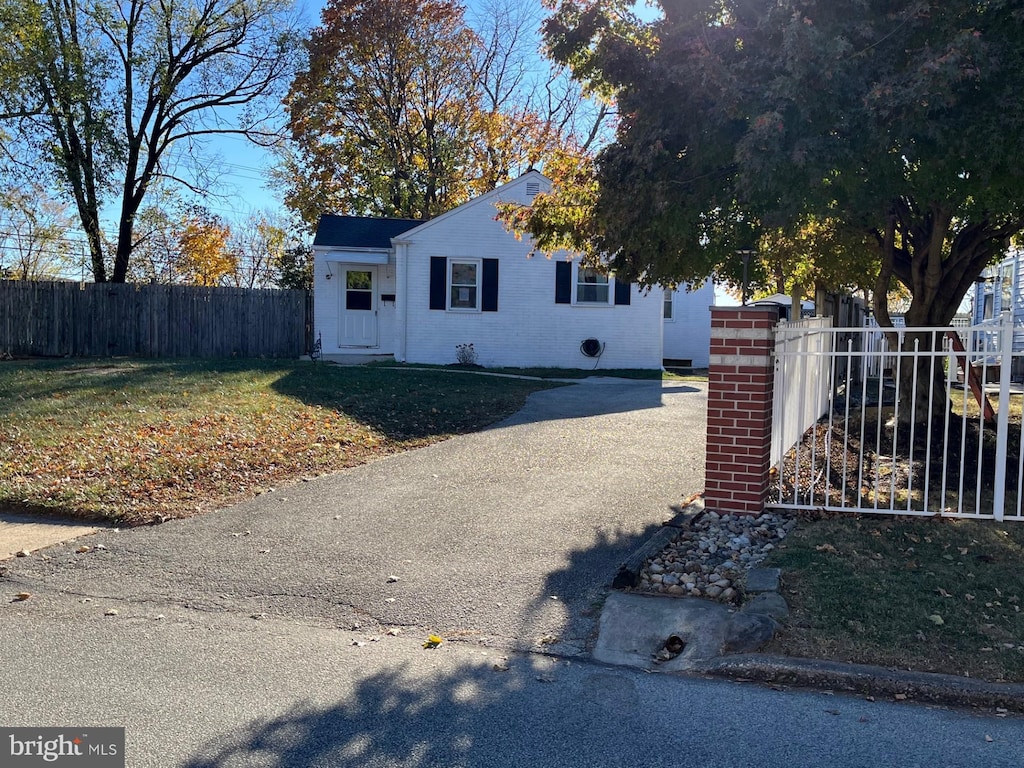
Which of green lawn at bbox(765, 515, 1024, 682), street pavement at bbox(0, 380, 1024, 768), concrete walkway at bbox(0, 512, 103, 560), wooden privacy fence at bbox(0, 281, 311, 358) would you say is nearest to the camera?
street pavement at bbox(0, 380, 1024, 768)

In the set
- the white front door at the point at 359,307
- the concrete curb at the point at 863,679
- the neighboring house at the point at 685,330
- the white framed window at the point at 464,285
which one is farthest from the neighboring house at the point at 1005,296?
the concrete curb at the point at 863,679

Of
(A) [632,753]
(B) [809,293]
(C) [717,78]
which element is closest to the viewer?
(A) [632,753]

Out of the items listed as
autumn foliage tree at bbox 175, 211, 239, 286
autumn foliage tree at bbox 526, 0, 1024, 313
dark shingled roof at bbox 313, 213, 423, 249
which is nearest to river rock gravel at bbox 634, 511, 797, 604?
autumn foliage tree at bbox 526, 0, 1024, 313

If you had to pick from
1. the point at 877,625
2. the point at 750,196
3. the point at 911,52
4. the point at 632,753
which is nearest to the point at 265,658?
the point at 632,753

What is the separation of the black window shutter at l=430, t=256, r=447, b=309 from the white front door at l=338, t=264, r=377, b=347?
213cm

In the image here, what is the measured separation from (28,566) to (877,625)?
569 centimetres

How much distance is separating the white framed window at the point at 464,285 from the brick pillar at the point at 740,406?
1405 centimetres

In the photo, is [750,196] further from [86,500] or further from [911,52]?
[86,500]

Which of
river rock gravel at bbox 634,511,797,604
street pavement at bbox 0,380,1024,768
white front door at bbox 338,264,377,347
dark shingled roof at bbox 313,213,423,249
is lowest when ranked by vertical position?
street pavement at bbox 0,380,1024,768

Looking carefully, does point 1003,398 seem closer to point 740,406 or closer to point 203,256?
point 740,406

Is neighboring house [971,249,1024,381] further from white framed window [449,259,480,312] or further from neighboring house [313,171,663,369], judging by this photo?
white framed window [449,259,480,312]

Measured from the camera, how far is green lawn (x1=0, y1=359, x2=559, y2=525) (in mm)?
7647

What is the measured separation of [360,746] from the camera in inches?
136

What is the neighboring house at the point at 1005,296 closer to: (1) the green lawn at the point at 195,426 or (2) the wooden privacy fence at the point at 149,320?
(1) the green lawn at the point at 195,426
